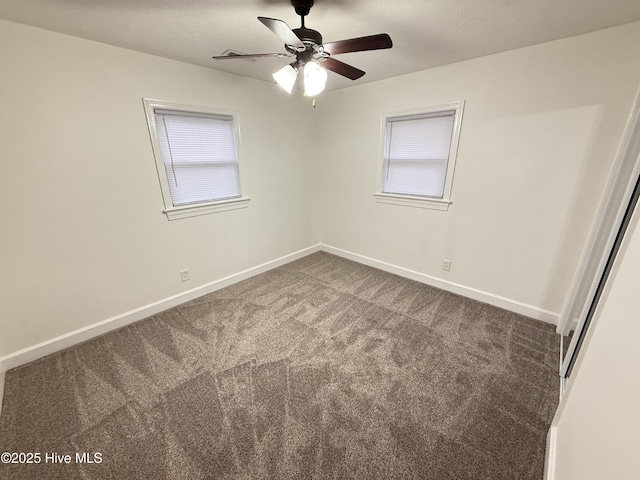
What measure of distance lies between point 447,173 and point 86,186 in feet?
10.7

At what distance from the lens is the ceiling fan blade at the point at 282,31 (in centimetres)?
113

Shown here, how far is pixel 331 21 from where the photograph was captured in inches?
64.0

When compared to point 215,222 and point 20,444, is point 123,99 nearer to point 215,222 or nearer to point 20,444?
point 215,222

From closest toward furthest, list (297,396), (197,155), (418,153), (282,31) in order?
(282,31)
(297,396)
(197,155)
(418,153)

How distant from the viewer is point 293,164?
135 inches

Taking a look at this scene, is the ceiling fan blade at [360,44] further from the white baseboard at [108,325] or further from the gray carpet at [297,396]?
the white baseboard at [108,325]

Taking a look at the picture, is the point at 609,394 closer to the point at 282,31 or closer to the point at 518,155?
the point at 282,31

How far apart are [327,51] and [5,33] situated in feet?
6.58

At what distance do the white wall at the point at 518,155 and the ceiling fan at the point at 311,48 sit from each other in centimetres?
140

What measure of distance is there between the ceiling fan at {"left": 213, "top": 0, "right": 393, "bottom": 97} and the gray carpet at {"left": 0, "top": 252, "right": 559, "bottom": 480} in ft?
6.40

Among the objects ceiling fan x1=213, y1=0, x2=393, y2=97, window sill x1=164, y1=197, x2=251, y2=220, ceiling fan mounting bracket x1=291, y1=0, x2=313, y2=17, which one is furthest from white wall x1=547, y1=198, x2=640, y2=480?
window sill x1=164, y1=197, x2=251, y2=220

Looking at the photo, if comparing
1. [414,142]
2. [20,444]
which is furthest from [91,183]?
[414,142]

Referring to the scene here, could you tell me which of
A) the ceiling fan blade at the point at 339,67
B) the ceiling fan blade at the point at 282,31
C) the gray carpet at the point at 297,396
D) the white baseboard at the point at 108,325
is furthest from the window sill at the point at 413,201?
the ceiling fan blade at the point at 282,31

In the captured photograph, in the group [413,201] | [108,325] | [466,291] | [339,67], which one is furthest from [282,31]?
[466,291]
